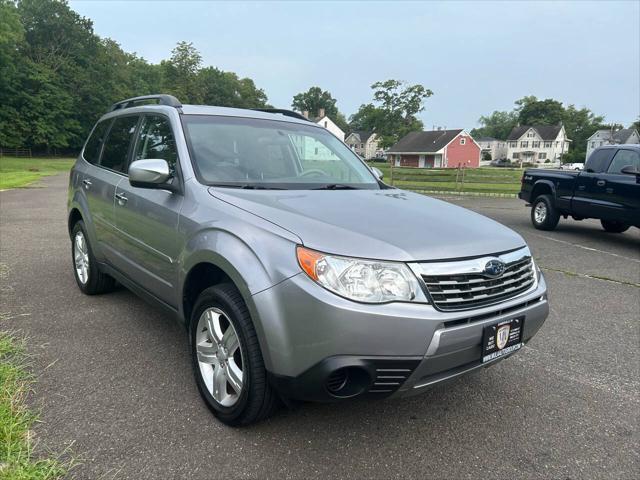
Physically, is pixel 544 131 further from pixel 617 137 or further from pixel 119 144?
pixel 119 144

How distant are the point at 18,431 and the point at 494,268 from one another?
2.53 m

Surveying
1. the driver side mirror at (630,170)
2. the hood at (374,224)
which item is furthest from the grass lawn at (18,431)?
the driver side mirror at (630,170)

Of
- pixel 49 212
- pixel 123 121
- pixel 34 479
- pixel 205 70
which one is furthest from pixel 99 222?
pixel 205 70

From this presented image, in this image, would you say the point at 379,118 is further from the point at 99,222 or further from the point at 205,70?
the point at 99,222

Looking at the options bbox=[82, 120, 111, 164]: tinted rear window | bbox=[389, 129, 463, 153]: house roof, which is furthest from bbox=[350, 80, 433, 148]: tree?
bbox=[82, 120, 111, 164]: tinted rear window

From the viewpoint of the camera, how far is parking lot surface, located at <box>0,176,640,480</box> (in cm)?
Result: 233

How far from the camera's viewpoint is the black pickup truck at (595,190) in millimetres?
8234

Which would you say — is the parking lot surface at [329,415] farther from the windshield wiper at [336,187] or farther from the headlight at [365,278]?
the windshield wiper at [336,187]

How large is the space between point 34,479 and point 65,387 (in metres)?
0.94

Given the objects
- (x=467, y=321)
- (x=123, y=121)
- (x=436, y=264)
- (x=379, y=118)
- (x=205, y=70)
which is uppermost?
(x=205, y=70)

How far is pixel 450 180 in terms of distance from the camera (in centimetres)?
2095

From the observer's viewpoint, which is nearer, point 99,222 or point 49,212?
point 99,222

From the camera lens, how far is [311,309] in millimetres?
2045

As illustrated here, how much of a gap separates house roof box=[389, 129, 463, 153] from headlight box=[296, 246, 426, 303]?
220 ft
